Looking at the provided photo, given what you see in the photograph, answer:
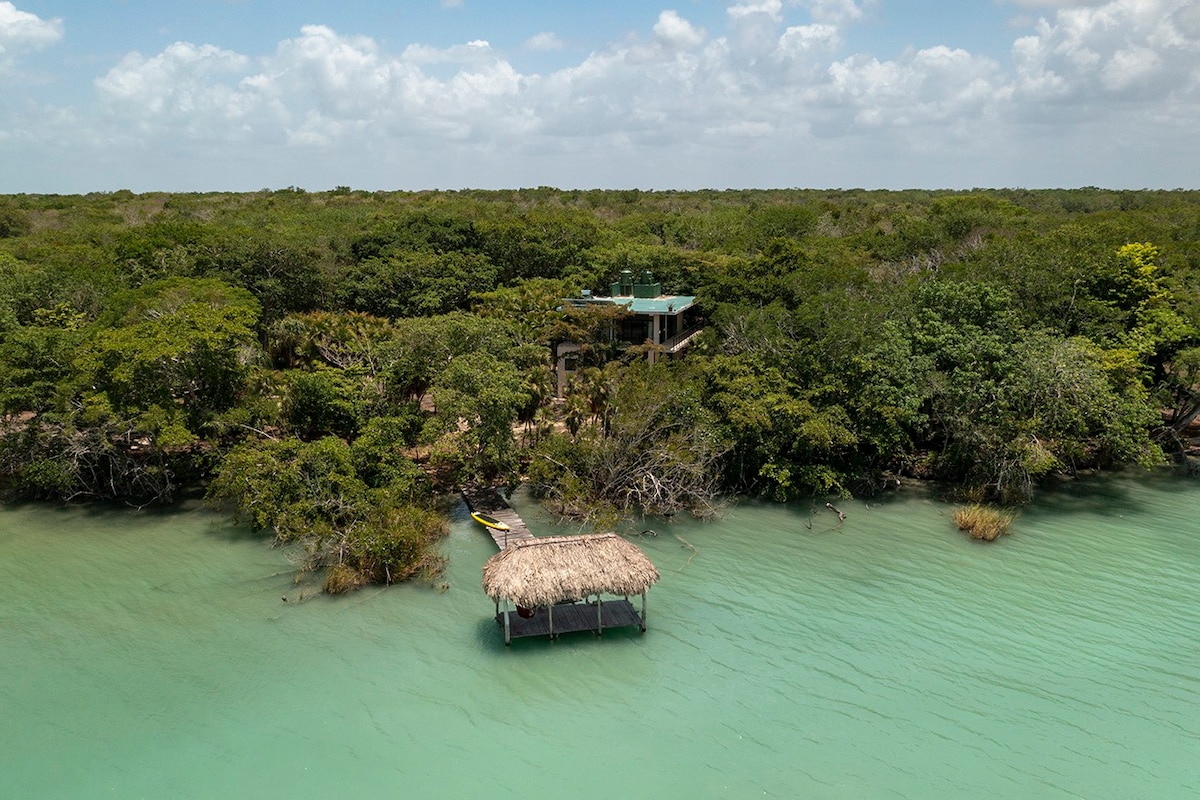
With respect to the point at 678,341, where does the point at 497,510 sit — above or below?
below

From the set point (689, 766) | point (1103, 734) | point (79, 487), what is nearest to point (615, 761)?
point (689, 766)

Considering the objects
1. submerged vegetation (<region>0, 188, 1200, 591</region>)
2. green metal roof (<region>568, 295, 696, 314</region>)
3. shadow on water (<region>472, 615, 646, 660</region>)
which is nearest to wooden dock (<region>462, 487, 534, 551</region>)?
submerged vegetation (<region>0, 188, 1200, 591</region>)

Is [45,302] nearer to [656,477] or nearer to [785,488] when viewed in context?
[656,477]

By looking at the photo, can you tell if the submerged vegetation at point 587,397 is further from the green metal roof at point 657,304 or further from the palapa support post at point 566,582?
the palapa support post at point 566,582

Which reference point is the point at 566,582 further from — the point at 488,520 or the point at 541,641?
the point at 488,520

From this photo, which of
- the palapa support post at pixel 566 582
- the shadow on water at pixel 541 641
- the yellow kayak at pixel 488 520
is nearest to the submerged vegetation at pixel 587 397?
the yellow kayak at pixel 488 520

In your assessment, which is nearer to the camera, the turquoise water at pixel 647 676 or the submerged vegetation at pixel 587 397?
the turquoise water at pixel 647 676

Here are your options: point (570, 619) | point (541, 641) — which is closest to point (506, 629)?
point (541, 641)
